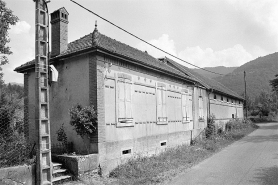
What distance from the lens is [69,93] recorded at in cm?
984

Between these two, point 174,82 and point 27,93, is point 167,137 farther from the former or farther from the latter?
point 27,93

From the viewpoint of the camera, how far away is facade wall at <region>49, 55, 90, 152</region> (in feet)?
30.8

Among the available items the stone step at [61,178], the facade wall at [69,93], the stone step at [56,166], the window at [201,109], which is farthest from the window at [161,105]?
the window at [201,109]

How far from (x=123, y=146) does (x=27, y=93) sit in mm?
5213

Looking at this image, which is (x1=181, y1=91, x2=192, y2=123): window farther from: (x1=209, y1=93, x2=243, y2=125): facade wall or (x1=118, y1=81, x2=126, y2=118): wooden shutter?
(x1=118, y1=81, x2=126, y2=118): wooden shutter

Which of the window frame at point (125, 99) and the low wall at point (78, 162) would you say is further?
the window frame at point (125, 99)

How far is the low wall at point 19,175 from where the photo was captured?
20.3ft

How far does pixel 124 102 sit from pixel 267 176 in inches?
234

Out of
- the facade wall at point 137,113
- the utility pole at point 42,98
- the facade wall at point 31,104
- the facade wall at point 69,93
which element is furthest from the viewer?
the facade wall at point 31,104

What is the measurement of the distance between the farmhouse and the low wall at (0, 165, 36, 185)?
7.88ft

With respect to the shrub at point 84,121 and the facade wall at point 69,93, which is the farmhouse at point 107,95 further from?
the shrub at point 84,121

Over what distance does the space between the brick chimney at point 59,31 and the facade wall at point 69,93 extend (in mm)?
690

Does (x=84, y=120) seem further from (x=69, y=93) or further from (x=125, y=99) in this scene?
(x=125, y=99)

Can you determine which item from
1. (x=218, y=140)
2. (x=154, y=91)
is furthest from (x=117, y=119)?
(x=218, y=140)
